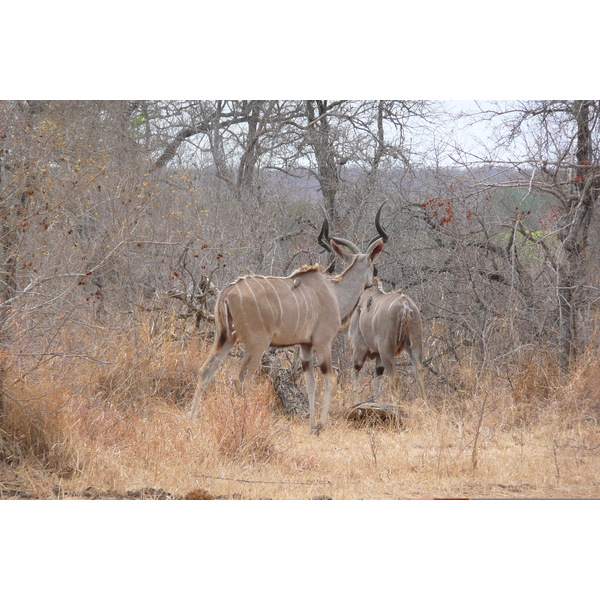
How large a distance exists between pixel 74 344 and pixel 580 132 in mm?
3892

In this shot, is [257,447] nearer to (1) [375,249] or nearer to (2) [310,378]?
(2) [310,378]

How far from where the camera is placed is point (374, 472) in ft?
14.5

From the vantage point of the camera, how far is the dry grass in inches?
163

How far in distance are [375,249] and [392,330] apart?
712 millimetres

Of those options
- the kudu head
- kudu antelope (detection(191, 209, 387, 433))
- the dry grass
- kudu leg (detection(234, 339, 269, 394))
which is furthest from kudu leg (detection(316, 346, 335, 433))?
the kudu head

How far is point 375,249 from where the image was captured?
604 centimetres

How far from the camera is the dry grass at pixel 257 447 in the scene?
4152 mm

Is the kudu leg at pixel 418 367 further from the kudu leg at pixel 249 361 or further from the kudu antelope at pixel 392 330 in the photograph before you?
the kudu leg at pixel 249 361

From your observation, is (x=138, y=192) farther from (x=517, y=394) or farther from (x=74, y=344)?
(x=517, y=394)

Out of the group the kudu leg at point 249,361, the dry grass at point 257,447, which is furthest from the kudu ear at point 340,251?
the dry grass at point 257,447

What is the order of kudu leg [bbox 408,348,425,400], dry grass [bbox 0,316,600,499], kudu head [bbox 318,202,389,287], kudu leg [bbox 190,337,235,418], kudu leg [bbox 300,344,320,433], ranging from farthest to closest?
kudu leg [bbox 408,348,425,400] → kudu head [bbox 318,202,389,287] → kudu leg [bbox 300,344,320,433] → kudu leg [bbox 190,337,235,418] → dry grass [bbox 0,316,600,499]

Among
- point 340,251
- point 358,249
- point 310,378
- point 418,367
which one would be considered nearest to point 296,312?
point 310,378

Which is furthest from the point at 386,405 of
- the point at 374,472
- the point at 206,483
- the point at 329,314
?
the point at 206,483

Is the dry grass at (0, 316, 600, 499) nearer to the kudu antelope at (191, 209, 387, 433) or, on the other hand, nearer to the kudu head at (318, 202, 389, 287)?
the kudu antelope at (191, 209, 387, 433)
